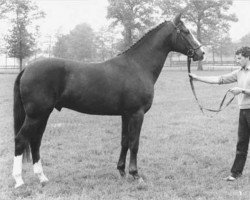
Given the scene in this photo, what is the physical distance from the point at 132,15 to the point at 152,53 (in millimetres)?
43862

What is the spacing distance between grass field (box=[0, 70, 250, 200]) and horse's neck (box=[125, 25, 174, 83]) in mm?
1822

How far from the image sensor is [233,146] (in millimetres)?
7840

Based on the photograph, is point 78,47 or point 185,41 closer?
point 185,41

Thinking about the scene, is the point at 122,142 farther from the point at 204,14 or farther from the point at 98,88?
the point at 204,14

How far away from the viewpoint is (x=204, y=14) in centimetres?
4862

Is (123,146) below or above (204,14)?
below

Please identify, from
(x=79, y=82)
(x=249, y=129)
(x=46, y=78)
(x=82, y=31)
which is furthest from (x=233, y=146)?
(x=82, y=31)

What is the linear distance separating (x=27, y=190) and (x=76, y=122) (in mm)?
5686

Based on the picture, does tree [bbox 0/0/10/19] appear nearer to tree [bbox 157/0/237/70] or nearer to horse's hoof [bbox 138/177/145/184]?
tree [bbox 157/0/237/70]

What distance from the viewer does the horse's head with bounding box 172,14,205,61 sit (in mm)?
5852

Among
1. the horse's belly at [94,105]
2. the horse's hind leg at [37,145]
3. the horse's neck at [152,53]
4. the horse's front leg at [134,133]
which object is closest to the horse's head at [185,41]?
the horse's neck at [152,53]

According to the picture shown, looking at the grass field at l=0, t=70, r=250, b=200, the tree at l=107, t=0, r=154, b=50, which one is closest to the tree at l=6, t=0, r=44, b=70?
the tree at l=107, t=0, r=154, b=50

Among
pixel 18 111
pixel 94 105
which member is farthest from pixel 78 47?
pixel 94 105

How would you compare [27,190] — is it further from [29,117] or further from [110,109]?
[110,109]
